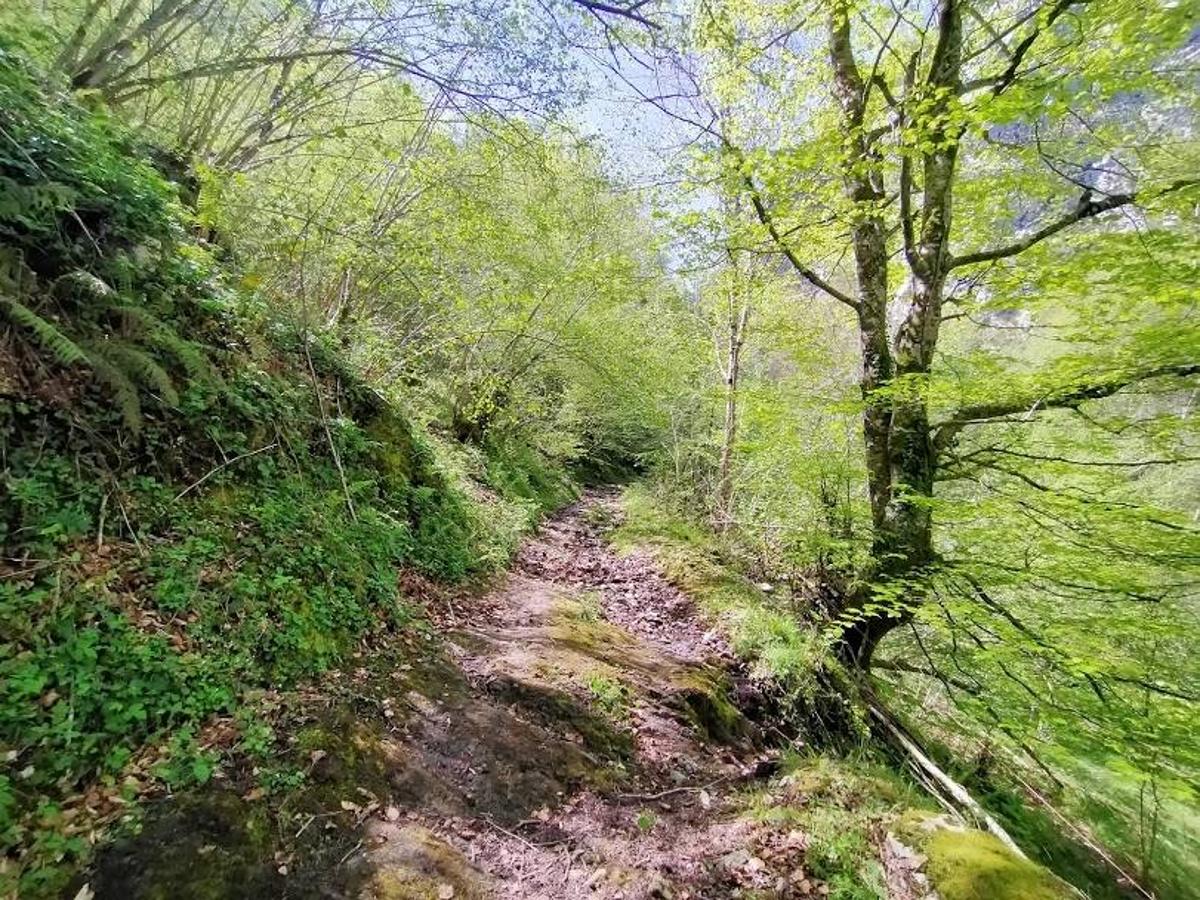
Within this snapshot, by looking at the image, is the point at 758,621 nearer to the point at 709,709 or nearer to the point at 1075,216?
the point at 709,709

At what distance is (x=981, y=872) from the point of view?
9.41ft

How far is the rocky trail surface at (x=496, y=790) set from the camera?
2.41 meters

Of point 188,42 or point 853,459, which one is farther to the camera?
point 853,459

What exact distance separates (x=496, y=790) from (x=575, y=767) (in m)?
0.61

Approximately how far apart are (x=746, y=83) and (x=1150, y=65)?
5.28 m

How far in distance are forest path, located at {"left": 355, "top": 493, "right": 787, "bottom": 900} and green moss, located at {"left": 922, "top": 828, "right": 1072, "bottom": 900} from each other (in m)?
0.73

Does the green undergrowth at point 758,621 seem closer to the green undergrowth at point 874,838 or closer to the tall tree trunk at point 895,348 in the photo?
the tall tree trunk at point 895,348

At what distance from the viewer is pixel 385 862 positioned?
8.43 ft

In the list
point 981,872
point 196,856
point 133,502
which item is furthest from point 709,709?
point 133,502

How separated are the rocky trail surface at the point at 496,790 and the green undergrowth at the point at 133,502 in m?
0.34

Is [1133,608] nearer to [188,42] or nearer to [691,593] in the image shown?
[691,593]

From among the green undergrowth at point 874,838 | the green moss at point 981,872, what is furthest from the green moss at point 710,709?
the green moss at point 981,872

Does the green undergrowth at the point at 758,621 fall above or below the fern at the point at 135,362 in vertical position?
below

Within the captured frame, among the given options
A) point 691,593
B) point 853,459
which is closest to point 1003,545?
point 853,459
